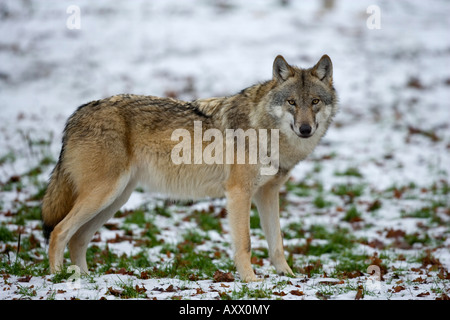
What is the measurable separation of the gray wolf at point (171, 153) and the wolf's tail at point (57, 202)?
0.01 meters

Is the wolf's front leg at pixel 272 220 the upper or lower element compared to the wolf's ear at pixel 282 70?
lower

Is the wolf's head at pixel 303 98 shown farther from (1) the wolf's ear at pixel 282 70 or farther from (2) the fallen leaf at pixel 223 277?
(2) the fallen leaf at pixel 223 277

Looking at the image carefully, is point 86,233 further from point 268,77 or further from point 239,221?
point 268,77

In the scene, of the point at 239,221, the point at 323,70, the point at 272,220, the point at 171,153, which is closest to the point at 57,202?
the point at 171,153

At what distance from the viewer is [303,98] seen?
4680 mm

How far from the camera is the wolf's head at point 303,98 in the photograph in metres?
4.59

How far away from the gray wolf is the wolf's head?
0.01 metres

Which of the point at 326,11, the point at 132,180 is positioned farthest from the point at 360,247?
the point at 326,11

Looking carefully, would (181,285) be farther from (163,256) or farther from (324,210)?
(324,210)

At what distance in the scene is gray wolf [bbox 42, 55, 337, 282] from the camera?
4.73 metres

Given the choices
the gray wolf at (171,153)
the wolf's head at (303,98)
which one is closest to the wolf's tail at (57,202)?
the gray wolf at (171,153)

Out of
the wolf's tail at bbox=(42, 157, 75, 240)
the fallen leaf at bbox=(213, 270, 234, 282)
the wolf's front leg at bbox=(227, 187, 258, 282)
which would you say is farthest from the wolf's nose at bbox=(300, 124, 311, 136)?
the wolf's tail at bbox=(42, 157, 75, 240)

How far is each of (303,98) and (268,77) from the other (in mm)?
10310
